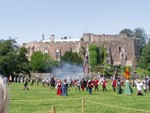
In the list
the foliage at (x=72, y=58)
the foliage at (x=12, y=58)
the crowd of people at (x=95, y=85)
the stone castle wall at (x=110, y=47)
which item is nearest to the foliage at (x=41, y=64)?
the foliage at (x=72, y=58)

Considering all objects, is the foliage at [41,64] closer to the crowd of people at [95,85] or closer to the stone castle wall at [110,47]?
the stone castle wall at [110,47]

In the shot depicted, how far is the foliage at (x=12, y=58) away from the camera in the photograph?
77.1 m

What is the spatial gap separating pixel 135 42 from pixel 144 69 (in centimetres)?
2236

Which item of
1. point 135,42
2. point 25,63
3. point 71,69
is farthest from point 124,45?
point 25,63

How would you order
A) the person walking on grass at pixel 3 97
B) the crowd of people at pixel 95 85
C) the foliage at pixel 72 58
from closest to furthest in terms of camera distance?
1. the person walking on grass at pixel 3 97
2. the crowd of people at pixel 95 85
3. the foliage at pixel 72 58

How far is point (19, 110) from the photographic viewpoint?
19.9 metres

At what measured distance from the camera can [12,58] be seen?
7756cm

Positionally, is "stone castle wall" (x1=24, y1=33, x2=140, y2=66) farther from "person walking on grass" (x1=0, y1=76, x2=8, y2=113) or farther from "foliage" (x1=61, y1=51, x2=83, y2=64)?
"person walking on grass" (x1=0, y1=76, x2=8, y2=113)

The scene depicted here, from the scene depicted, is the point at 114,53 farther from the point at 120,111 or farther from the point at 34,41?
the point at 120,111

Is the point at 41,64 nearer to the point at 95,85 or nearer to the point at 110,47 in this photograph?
the point at 110,47

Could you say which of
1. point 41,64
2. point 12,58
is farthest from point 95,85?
point 41,64

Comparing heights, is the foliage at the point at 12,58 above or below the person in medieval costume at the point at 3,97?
above

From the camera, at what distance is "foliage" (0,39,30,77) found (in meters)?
77.1

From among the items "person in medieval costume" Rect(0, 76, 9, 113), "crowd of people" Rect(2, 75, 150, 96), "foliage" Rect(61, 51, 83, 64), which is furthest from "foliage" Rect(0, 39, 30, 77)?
"person in medieval costume" Rect(0, 76, 9, 113)
